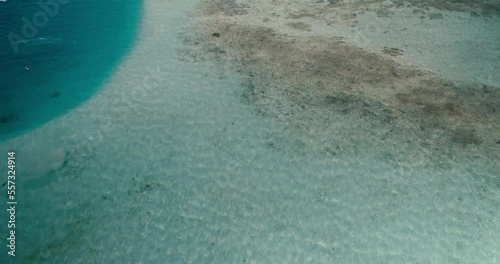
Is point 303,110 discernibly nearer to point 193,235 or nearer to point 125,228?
point 193,235

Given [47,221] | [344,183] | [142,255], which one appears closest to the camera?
[142,255]

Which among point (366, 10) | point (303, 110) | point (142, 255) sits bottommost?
point (142, 255)

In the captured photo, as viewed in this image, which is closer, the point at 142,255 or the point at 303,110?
the point at 142,255

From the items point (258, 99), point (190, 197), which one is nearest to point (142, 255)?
point (190, 197)

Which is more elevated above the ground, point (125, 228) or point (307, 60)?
point (307, 60)

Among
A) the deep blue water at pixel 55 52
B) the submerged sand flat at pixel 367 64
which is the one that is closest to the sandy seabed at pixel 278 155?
the submerged sand flat at pixel 367 64
